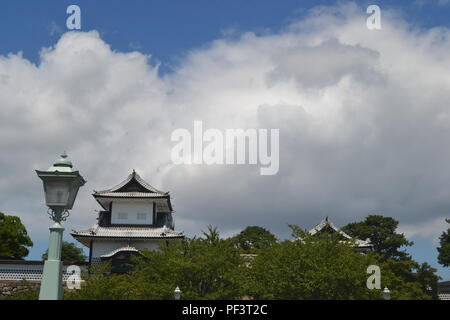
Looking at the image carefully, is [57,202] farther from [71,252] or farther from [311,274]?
[71,252]

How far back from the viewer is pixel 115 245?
158ft

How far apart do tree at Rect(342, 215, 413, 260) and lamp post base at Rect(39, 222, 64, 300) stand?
2236 inches

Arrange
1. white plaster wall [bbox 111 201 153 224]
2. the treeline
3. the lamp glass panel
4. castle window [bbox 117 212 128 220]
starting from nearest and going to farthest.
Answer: the lamp glass panel
the treeline
white plaster wall [bbox 111 201 153 224]
castle window [bbox 117 212 128 220]

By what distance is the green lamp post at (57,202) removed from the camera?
305 inches

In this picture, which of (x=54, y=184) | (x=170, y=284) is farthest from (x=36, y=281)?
(x=54, y=184)

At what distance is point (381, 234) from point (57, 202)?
60108 millimetres

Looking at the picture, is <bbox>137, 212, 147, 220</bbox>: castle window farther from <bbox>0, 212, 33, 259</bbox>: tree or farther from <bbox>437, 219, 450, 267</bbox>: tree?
<bbox>437, 219, 450, 267</bbox>: tree

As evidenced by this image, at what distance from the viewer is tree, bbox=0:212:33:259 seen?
5916 cm

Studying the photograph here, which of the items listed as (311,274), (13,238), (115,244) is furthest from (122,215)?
(311,274)

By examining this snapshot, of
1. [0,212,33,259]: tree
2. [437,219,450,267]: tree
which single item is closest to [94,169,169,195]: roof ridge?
[0,212,33,259]: tree

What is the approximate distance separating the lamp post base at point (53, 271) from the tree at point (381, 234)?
2236 inches

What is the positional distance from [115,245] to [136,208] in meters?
4.22
